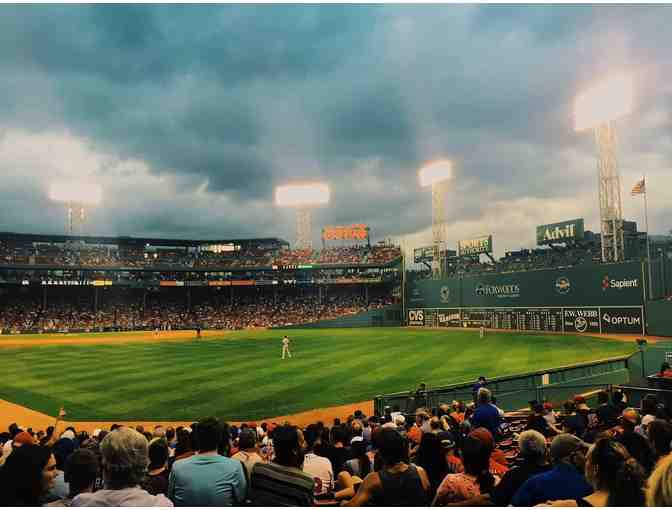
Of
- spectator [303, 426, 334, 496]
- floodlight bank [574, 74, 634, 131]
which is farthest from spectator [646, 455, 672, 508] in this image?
floodlight bank [574, 74, 634, 131]

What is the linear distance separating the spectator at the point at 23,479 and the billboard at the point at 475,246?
239 ft

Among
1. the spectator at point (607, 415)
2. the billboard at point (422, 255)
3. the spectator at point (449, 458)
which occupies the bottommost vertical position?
the spectator at point (607, 415)

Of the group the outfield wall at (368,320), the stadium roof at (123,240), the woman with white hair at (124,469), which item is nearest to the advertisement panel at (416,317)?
the outfield wall at (368,320)

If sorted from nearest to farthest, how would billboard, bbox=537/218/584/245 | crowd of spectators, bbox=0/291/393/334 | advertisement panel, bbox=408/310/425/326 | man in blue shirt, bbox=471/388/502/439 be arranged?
man in blue shirt, bbox=471/388/502/439 < billboard, bbox=537/218/584/245 < crowd of spectators, bbox=0/291/393/334 < advertisement panel, bbox=408/310/425/326

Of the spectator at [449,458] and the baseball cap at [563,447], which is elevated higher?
the baseball cap at [563,447]

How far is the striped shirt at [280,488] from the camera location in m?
3.80

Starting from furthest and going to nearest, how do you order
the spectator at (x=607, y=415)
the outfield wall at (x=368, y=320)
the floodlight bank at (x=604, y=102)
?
the outfield wall at (x=368, y=320) → the floodlight bank at (x=604, y=102) → the spectator at (x=607, y=415)

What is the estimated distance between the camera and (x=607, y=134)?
4362cm

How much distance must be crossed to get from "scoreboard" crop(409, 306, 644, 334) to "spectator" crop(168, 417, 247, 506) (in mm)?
42248

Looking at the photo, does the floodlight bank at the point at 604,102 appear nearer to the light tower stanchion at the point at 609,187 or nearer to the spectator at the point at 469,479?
the light tower stanchion at the point at 609,187

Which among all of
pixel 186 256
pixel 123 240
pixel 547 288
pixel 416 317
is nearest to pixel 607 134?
pixel 547 288

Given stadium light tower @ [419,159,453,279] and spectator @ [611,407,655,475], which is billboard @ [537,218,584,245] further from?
spectator @ [611,407,655,475]

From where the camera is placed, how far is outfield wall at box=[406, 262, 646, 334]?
129ft

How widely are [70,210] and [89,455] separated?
256 ft
